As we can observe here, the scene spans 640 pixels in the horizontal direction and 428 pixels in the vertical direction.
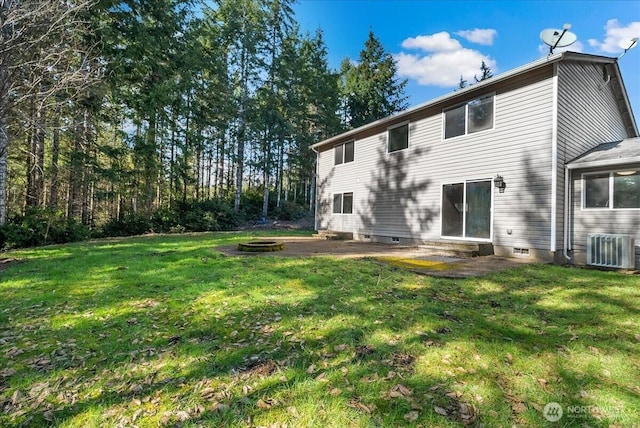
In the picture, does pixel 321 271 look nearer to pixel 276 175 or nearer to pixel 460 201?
pixel 460 201

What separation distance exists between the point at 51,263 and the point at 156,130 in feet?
34.8

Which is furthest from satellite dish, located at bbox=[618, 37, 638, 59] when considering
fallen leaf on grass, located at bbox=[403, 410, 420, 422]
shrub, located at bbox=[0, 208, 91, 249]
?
shrub, located at bbox=[0, 208, 91, 249]

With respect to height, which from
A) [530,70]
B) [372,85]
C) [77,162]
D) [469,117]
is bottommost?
[77,162]

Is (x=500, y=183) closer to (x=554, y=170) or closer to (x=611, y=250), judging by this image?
(x=554, y=170)

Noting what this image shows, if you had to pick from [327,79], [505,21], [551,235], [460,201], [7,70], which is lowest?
[551,235]

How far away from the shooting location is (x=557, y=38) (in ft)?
25.9

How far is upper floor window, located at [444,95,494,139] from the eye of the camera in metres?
8.64

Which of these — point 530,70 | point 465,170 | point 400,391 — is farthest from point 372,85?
point 400,391

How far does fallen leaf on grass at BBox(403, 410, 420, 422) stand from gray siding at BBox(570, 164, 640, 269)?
295 inches

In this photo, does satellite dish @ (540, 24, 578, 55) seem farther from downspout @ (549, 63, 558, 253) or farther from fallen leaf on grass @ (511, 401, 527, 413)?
fallen leaf on grass @ (511, 401, 527, 413)

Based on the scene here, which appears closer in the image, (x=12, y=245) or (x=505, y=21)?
(x=12, y=245)

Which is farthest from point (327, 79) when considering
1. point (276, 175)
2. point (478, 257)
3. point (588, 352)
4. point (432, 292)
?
A: point (588, 352)

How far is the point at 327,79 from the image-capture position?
2609 cm

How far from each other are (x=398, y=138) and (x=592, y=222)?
6275mm
